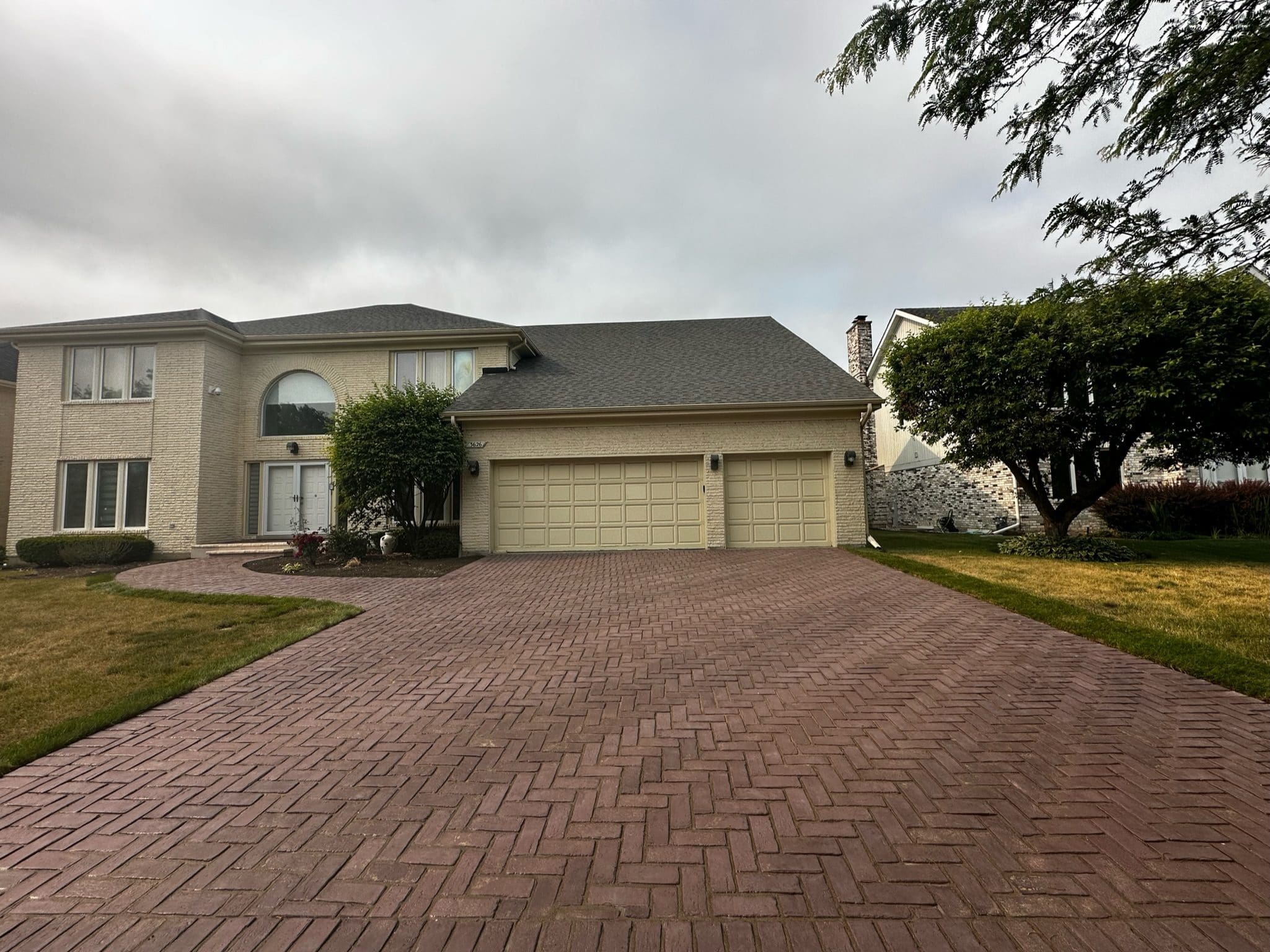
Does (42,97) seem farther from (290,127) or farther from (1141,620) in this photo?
(1141,620)

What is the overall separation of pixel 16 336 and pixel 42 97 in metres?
8.96

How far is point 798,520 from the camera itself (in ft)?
43.0

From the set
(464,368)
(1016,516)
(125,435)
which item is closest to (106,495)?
(125,435)

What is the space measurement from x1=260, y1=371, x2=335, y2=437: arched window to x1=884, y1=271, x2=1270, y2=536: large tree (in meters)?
15.2

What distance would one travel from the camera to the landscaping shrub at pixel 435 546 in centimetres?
1235

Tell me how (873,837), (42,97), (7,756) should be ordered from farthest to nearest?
(42,97) → (7,756) → (873,837)

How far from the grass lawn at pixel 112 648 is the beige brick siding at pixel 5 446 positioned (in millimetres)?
10711

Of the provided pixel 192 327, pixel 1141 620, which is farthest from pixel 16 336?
pixel 1141 620

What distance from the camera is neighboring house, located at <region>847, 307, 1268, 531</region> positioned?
1530cm

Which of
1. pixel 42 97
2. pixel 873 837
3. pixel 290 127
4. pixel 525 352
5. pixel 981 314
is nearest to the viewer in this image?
pixel 873 837

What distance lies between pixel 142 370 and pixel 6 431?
6.71 meters

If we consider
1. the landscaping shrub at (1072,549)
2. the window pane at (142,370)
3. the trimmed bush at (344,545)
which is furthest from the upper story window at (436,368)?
the landscaping shrub at (1072,549)

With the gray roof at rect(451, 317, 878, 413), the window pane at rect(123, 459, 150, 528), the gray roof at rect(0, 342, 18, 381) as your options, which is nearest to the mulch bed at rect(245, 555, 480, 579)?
the gray roof at rect(451, 317, 878, 413)

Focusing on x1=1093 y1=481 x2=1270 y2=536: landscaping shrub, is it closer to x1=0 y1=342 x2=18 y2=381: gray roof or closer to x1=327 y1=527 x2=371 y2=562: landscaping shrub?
x1=327 y1=527 x2=371 y2=562: landscaping shrub
